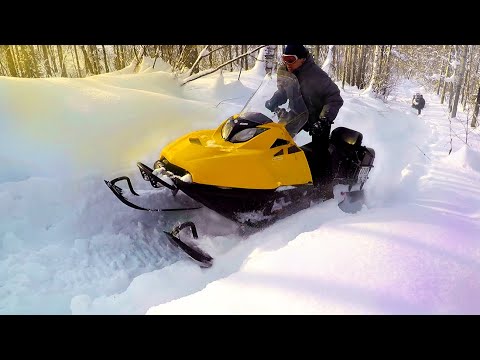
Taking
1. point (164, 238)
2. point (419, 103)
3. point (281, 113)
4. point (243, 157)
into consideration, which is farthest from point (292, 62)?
point (419, 103)

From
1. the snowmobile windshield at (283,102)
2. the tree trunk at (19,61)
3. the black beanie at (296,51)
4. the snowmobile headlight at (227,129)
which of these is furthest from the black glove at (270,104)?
the tree trunk at (19,61)

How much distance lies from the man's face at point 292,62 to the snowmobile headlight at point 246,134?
894mm

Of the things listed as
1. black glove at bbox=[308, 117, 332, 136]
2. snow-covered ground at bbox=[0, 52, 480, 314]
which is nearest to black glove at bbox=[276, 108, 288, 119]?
black glove at bbox=[308, 117, 332, 136]

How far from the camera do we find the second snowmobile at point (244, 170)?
250 cm

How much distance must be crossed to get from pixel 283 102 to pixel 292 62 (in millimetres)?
369

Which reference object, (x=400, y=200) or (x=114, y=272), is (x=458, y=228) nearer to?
(x=400, y=200)

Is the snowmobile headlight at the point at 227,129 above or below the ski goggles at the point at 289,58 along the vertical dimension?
below

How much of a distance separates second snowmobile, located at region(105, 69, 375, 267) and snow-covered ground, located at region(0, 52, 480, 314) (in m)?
0.18

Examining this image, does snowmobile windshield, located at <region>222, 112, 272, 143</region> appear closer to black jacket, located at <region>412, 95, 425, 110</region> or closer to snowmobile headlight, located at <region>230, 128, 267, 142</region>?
snowmobile headlight, located at <region>230, 128, 267, 142</region>

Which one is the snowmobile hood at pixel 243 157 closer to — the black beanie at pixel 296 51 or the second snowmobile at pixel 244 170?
the second snowmobile at pixel 244 170

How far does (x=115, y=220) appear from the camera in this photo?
302cm

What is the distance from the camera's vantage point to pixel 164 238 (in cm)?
291

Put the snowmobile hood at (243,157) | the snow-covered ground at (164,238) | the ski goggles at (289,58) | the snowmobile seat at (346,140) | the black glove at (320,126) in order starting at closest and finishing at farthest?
the snow-covered ground at (164,238) < the snowmobile hood at (243,157) < the black glove at (320,126) < the ski goggles at (289,58) < the snowmobile seat at (346,140)

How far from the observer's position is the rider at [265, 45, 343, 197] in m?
3.18
